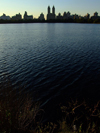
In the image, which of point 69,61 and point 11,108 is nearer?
point 11,108

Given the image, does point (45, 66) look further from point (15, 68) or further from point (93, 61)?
point (93, 61)

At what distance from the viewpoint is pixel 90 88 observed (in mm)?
18141

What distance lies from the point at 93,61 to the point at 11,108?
24775mm

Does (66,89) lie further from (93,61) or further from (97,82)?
(93,61)

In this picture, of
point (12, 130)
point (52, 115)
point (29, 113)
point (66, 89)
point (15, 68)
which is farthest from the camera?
point (15, 68)

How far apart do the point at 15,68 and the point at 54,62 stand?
896cm

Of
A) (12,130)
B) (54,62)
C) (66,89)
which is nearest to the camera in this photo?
(12,130)

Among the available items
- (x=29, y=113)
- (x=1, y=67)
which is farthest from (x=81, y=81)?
(x=1, y=67)

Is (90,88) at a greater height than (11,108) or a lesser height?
lesser

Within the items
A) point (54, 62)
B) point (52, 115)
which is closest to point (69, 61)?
point (54, 62)

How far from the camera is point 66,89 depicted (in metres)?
18.0

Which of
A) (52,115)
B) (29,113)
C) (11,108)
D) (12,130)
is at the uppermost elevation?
(11,108)

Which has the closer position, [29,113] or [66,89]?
[29,113]

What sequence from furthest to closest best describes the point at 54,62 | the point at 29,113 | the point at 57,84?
the point at 54,62 → the point at 57,84 → the point at 29,113
